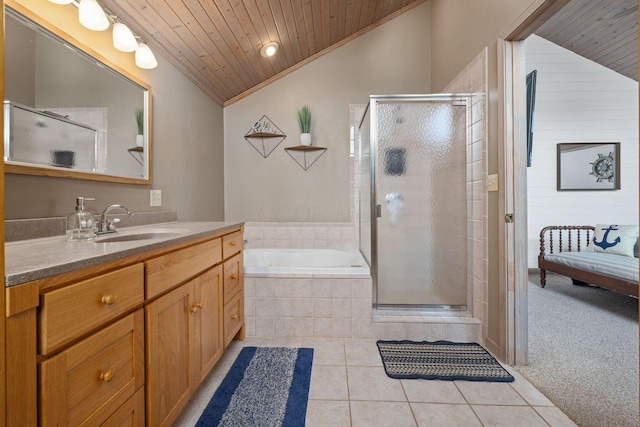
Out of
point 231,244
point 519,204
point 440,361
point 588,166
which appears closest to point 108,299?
point 231,244

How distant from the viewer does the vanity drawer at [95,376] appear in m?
0.67

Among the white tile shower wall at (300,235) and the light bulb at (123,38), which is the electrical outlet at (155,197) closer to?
Answer: the light bulb at (123,38)

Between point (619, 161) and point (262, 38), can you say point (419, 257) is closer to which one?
point (262, 38)

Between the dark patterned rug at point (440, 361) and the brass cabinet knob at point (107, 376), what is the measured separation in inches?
54.5

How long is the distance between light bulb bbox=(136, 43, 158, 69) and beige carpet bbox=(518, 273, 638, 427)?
9.48 ft

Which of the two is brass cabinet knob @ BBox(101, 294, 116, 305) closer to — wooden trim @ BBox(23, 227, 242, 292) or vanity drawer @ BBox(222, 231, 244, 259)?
wooden trim @ BBox(23, 227, 242, 292)

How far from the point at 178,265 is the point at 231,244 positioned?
0.65 m

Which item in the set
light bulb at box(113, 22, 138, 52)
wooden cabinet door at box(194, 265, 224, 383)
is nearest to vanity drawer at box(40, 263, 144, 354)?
wooden cabinet door at box(194, 265, 224, 383)

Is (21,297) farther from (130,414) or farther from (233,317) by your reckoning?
(233,317)

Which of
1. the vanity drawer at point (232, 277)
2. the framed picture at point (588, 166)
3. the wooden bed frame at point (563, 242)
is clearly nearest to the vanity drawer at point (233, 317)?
the vanity drawer at point (232, 277)

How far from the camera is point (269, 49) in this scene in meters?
2.66

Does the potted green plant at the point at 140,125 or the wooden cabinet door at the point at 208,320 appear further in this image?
the potted green plant at the point at 140,125

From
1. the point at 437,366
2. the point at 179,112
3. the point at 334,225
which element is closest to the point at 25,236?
the point at 179,112

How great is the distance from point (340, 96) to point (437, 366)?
105 inches
